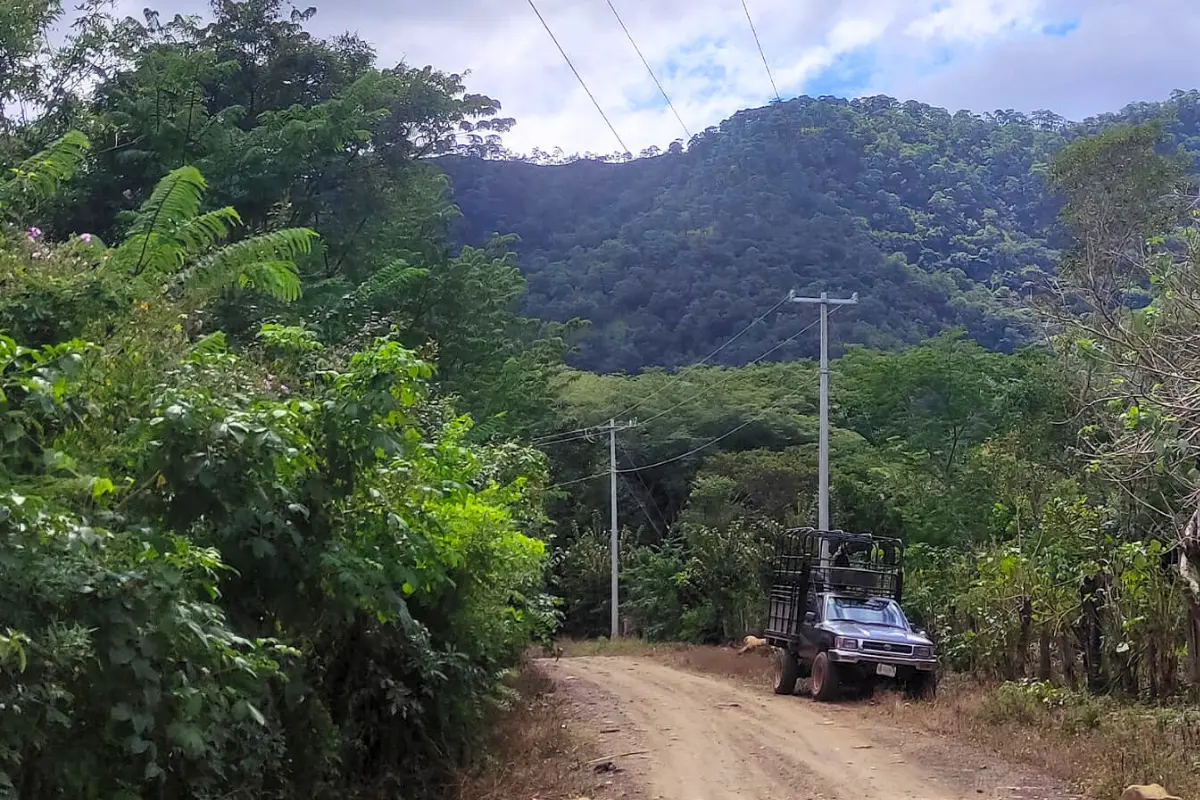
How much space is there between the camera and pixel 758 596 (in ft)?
98.9

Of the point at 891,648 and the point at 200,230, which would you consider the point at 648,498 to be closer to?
the point at 891,648

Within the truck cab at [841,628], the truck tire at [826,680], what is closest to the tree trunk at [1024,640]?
the truck cab at [841,628]

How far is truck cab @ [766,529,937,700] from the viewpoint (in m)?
15.6

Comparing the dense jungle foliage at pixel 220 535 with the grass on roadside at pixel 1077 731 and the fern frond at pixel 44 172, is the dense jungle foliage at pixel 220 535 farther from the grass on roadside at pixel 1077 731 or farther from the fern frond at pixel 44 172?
the grass on roadside at pixel 1077 731

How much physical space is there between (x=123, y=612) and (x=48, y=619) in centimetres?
28

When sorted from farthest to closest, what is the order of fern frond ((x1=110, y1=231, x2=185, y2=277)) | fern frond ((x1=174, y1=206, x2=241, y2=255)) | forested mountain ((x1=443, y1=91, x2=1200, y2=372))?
forested mountain ((x1=443, y1=91, x2=1200, y2=372)) → fern frond ((x1=174, y1=206, x2=241, y2=255)) → fern frond ((x1=110, y1=231, x2=185, y2=277))

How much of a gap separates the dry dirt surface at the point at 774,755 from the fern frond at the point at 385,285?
7.00 m

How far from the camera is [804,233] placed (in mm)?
48344

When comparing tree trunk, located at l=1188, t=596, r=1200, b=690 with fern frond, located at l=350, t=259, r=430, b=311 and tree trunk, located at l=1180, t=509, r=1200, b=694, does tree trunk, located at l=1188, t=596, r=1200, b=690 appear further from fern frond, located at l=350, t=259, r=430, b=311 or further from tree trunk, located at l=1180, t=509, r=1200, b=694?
fern frond, located at l=350, t=259, r=430, b=311

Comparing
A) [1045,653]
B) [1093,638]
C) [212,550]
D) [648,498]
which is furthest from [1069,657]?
[648,498]

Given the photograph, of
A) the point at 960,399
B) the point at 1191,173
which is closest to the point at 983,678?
the point at 960,399

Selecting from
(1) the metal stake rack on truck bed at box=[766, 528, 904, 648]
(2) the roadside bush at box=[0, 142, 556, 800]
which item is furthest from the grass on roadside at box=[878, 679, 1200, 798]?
(2) the roadside bush at box=[0, 142, 556, 800]

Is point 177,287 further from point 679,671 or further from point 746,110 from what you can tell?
point 746,110

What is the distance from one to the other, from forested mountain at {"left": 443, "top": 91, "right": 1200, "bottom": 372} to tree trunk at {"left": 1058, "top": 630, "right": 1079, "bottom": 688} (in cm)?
2913
